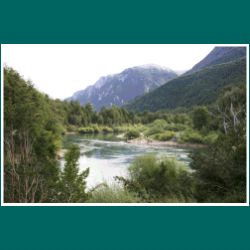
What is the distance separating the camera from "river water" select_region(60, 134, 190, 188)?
267 inches

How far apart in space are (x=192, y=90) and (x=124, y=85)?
138 cm

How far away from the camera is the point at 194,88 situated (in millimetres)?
6656

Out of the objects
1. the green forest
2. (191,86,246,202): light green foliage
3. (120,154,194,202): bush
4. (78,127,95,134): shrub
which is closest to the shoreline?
the green forest

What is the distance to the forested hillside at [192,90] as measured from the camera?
20.0ft

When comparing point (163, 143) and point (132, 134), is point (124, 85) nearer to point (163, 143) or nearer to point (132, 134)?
point (132, 134)

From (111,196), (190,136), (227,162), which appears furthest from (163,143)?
(111,196)

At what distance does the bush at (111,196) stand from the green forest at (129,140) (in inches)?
0.5

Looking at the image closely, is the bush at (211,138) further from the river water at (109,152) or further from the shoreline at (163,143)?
the river water at (109,152)

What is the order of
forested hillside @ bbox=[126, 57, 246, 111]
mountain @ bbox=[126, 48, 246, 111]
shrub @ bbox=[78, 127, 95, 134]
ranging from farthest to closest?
shrub @ bbox=[78, 127, 95, 134], forested hillside @ bbox=[126, 57, 246, 111], mountain @ bbox=[126, 48, 246, 111]

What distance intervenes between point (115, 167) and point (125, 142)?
537 millimetres

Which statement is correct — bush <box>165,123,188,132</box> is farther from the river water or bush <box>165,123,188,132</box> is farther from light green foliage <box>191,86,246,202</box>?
light green foliage <box>191,86,246,202</box>

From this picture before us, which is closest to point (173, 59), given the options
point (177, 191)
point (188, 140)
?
point (188, 140)

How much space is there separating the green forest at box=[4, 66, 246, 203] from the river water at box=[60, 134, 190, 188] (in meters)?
0.14

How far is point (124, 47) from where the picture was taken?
5.29m
